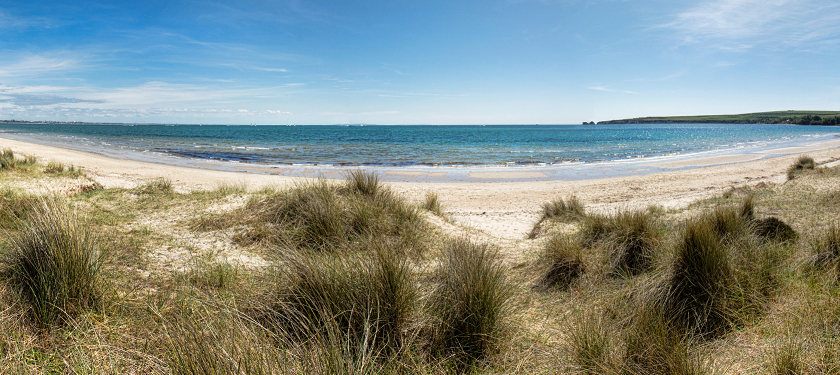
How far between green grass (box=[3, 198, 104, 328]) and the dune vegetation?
16 mm

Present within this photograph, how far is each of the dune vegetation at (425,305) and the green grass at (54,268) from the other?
0.02 m

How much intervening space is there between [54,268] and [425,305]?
327 centimetres

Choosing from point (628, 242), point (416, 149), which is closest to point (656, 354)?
point (628, 242)

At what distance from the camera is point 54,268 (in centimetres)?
336

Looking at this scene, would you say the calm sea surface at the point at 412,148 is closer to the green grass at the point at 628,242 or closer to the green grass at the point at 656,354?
the green grass at the point at 628,242

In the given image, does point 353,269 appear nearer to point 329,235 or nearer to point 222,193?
point 329,235

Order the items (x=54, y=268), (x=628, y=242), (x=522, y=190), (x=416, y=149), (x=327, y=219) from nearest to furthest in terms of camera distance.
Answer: (x=54, y=268), (x=628, y=242), (x=327, y=219), (x=522, y=190), (x=416, y=149)

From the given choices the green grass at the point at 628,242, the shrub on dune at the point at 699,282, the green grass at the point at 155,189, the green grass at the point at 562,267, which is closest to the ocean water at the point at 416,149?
the green grass at the point at 155,189

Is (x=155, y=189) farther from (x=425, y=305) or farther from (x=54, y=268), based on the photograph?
(x=425, y=305)

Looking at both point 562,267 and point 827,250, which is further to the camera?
point 562,267

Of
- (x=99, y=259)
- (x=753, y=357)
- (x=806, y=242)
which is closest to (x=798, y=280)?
(x=806, y=242)

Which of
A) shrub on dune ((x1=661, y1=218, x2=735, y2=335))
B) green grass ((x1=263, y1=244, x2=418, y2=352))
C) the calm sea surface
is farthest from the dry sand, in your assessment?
the calm sea surface

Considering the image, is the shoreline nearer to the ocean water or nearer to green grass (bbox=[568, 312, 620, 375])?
the ocean water

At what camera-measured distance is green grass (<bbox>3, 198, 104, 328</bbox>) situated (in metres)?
3.20
